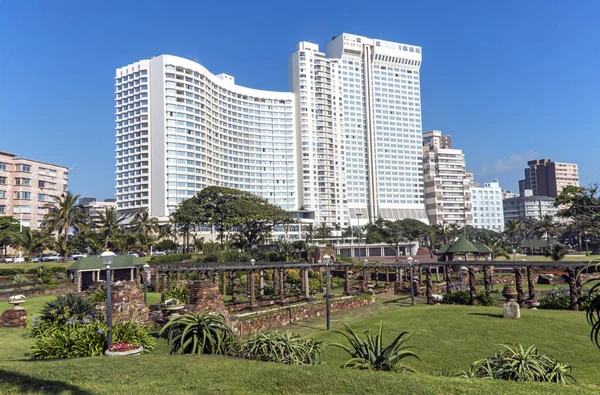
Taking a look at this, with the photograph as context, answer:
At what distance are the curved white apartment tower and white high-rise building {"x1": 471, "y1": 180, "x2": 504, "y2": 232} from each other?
100110 millimetres

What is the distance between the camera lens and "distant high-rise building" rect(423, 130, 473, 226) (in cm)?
14738

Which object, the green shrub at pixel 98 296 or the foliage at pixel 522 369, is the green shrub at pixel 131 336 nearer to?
the foliage at pixel 522 369

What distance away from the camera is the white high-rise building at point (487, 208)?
178000 mm

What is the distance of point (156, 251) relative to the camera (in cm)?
8838

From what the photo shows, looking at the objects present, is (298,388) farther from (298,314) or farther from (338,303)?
(338,303)

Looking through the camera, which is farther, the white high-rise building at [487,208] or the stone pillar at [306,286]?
the white high-rise building at [487,208]

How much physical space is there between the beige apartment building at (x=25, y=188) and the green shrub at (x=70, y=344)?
8181cm

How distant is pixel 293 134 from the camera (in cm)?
13488

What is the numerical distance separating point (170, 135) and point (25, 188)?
33.1m

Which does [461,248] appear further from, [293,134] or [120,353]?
[293,134]

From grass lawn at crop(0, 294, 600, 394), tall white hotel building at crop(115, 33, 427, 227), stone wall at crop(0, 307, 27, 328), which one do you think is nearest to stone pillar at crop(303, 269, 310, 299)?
grass lawn at crop(0, 294, 600, 394)

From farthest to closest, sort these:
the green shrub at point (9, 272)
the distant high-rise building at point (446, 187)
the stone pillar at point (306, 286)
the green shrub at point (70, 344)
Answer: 1. the distant high-rise building at point (446, 187)
2. the green shrub at point (9, 272)
3. the stone pillar at point (306, 286)
4. the green shrub at point (70, 344)

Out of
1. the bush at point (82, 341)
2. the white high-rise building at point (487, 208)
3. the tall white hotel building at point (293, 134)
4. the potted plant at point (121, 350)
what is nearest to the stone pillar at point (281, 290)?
the bush at point (82, 341)

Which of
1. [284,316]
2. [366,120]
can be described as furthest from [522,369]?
[366,120]
